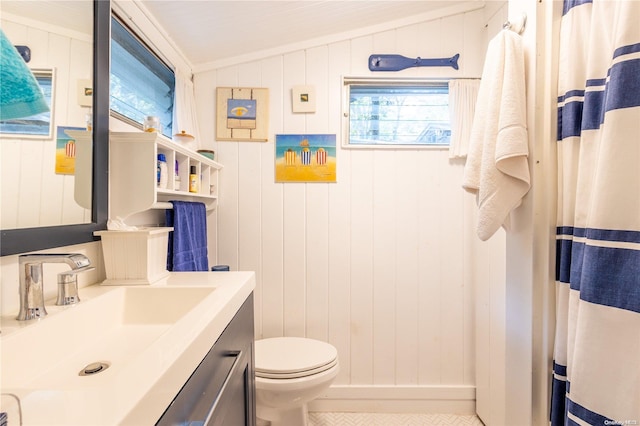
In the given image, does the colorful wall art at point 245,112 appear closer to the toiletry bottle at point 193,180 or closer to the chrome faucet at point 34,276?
the toiletry bottle at point 193,180

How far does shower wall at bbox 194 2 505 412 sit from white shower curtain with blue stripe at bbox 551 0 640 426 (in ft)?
3.04

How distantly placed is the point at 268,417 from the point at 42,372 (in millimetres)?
1025

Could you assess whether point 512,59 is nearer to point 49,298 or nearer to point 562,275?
point 562,275

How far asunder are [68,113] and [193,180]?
1.92 ft

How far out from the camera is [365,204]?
67.8 inches

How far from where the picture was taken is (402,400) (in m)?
1.70

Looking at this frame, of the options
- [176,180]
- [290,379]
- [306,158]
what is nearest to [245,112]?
[306,158]

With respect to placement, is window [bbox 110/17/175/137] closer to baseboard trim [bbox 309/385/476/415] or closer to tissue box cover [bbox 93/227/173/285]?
tissue box cover [bbox 93/227/173/285]

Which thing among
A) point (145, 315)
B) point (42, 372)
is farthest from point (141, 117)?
point (42, 372)

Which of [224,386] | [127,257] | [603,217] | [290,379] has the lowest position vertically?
[290,379]

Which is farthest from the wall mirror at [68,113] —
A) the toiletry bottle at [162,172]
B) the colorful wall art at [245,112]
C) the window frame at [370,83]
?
the window frame at [370,83]

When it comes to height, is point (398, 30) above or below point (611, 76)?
above

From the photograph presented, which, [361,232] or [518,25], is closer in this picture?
[518,25]

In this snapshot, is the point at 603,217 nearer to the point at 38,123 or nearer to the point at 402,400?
the point at 38,123
